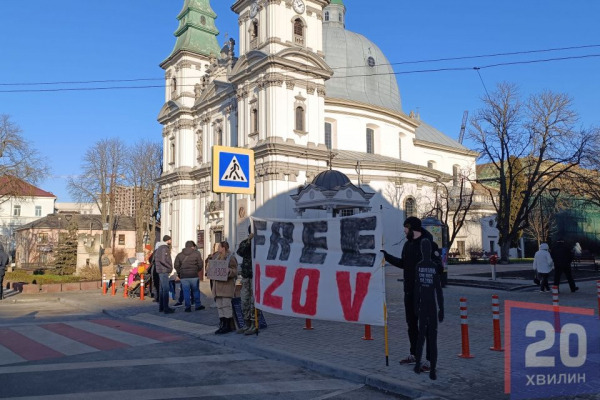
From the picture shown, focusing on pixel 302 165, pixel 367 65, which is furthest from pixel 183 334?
pixel 367 65

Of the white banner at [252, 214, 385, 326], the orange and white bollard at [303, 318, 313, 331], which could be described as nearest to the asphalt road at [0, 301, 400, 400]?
the white banner at [252, 214, 385, 326]

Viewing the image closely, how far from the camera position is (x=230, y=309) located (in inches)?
444

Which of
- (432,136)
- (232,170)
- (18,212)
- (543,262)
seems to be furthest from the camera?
(18,212)

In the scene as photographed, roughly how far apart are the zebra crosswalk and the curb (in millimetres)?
1712

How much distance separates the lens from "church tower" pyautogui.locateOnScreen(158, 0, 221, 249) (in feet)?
151

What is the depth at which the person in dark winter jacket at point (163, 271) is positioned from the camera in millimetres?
14789

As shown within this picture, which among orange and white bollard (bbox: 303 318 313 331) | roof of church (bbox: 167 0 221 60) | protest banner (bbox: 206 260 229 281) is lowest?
orange and white bollard (bbox: 303 318 313 331)

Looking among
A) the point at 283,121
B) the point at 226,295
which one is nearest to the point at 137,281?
the point at 226,295

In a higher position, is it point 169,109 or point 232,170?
point 169,109

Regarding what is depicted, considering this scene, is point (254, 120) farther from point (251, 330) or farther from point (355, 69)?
point (251, 330)

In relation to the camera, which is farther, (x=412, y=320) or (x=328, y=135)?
(x=328, y=135)

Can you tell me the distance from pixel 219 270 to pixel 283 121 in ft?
82.2

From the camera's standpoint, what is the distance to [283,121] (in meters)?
35.2

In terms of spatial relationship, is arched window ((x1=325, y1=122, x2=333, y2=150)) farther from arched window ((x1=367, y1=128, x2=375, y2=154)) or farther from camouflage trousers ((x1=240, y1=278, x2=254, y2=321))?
camouflage trousers ((x1=240, y1=278, x2=254, y2=321))
